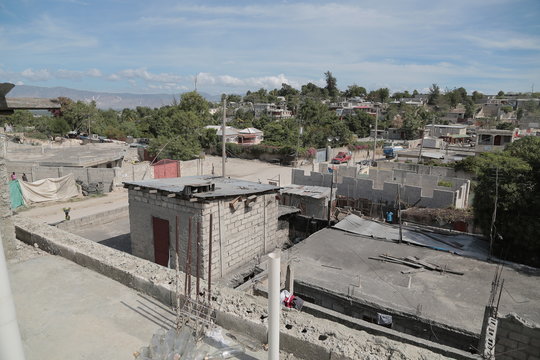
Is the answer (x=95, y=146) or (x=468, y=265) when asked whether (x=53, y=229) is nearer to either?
(x=468, y=265)

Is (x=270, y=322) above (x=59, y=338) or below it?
above

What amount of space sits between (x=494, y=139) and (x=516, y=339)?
40.8m

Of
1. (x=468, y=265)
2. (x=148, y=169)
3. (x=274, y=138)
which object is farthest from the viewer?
(x=274, y=138)

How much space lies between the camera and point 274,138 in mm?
49344

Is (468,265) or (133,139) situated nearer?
(468,265)

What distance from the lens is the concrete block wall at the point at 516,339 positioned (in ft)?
22.7

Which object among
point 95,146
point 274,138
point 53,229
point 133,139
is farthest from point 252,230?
point 133,139

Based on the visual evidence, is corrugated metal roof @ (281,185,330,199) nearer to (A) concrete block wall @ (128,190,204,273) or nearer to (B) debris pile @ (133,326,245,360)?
(A) concrete block wall @ (128,190,204,273)

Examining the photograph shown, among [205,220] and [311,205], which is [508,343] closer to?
[205,220]

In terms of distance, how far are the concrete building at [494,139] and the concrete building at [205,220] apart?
37.2 m

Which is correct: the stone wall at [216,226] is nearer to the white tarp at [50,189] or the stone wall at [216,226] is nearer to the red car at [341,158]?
the white tarp at [50,189]

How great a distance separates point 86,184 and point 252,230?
1835 centimetres

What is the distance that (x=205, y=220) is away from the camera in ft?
36.7

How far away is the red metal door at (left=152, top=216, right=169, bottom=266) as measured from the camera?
12367 millimetres
